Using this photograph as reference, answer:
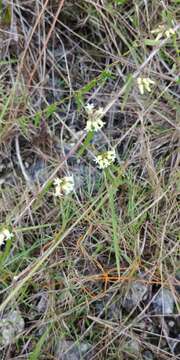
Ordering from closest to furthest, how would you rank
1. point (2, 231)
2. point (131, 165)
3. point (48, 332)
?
point (2, 231) → point (48, 332) → point (131, 165)

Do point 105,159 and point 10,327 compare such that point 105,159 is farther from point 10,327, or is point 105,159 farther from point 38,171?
point 10,327

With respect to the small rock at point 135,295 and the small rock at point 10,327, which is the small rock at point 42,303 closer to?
the small rock at point 10,327

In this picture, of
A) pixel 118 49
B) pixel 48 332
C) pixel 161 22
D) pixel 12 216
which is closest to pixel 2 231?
pixel 12 216

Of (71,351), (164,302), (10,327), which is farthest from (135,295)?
(10,327)

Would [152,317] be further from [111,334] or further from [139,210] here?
[139,210]

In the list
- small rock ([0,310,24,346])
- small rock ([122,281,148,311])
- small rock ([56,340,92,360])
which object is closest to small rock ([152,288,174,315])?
small rock ([122,281,148,311])

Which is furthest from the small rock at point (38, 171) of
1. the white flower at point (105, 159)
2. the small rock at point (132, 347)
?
the small rock at point (132, 347)
